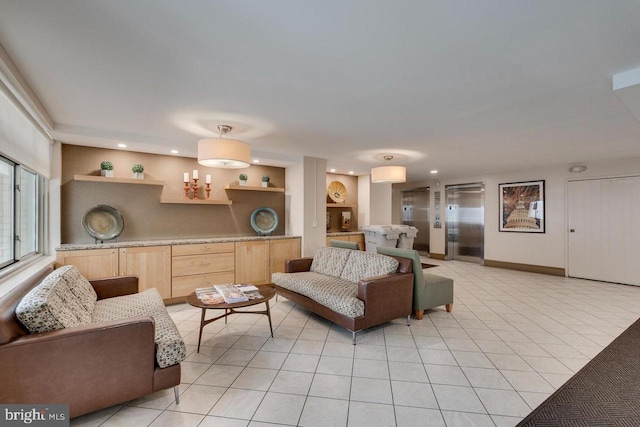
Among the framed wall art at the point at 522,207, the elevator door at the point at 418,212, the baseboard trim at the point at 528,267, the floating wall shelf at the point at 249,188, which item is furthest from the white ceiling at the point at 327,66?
the elevator door at the point at 418,212

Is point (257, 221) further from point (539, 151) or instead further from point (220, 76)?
point (539, 151)

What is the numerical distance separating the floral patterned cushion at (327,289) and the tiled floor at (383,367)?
12.6 inches

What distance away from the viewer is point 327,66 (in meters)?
2.00

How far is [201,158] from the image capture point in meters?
3.09

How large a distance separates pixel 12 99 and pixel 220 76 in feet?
5.30

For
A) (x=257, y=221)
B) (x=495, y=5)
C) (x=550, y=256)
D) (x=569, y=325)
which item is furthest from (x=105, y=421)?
(x=550, y=256)

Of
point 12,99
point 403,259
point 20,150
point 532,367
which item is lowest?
point 532,367

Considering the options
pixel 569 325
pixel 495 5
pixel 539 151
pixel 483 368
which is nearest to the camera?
pixel 495 5

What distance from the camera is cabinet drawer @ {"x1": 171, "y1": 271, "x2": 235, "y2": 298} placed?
13.2 ft

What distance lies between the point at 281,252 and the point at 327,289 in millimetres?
1744

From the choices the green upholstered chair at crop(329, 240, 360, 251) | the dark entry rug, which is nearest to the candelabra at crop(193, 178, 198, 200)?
the green upholstered chair at crop(329, 240, 360, 251)

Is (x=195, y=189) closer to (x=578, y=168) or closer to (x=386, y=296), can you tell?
(x=386, y=296)

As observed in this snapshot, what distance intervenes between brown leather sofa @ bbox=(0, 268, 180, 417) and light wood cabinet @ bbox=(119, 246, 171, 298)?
1.75 meters

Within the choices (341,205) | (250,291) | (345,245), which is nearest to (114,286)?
(250,291)
